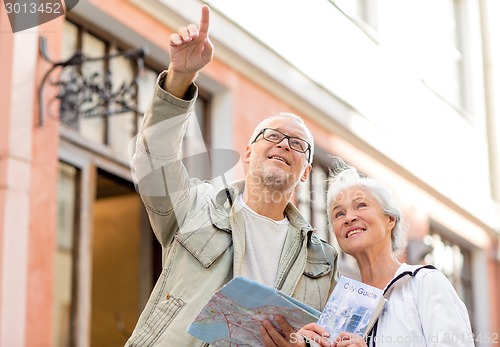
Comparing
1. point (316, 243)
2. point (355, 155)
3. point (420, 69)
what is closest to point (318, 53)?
point (355, 155)

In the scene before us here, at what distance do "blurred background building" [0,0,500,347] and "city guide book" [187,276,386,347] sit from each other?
78 cm

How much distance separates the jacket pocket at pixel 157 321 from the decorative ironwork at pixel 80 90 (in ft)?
14.5

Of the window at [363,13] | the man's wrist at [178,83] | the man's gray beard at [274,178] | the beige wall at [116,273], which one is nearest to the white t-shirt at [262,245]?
the man's gray beard at [274,178]

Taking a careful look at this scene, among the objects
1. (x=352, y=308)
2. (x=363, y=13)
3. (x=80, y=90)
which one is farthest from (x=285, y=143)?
(x=363, y=13)

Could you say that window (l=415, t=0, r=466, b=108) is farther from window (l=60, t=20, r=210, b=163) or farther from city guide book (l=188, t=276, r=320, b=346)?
city guide book (l=188, t=276, r=320, b=346)

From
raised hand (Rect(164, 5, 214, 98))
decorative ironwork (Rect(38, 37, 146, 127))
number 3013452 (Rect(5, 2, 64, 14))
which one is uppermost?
number 3013452 (Rect(5, 2, 64, 14))

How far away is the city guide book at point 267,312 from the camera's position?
382 centimetres

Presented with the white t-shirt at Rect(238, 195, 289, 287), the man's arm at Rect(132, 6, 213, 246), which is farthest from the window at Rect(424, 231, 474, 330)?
the man's arm at Rect(132, 6, 213, 246)

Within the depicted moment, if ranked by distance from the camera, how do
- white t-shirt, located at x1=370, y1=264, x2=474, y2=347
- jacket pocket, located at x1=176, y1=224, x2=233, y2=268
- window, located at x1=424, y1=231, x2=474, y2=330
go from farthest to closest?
1. window, located at x1=424, y1=231, x2=474, y2=330
2. jacket pocket, located at x1=176, y1=224, x2=233, y2=268
3. white t-shirt, located at x1=370, y1=264, x2=474, y2=347

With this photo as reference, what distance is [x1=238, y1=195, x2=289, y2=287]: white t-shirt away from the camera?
434cm

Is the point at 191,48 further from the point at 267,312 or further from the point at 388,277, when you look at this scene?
the point at 388,277

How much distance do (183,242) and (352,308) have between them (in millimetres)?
725

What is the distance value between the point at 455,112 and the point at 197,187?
13044 millimetres

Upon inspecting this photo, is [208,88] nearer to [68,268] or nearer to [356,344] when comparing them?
[68,268]
